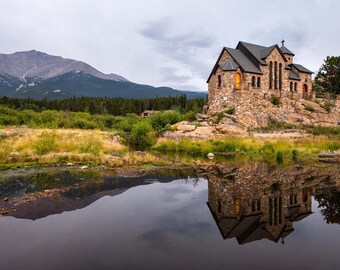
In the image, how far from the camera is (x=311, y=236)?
10547 millimetres

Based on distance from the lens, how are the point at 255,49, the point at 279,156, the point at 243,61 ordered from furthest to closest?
the point at 255,49 < the point at 243,61 < the point at 279,156

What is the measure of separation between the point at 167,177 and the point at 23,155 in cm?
1214

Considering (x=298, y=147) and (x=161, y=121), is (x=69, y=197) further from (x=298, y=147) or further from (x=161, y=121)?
(x=161, y=121)

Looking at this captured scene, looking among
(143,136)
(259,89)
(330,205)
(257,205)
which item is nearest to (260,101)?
(259,89)

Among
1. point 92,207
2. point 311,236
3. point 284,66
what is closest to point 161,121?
point 284,66

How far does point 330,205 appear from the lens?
14.3m

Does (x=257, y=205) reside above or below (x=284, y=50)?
below

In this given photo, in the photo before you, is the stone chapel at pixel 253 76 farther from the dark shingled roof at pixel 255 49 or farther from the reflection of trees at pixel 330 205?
the reflection of trees at pixel 330 205

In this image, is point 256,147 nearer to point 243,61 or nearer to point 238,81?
point 238,81

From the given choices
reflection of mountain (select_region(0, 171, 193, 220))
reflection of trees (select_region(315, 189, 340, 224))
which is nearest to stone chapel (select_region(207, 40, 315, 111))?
reflection of mountain (select_region(0, 171, 193, 220))

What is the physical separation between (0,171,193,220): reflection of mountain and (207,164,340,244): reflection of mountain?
4483 millimetres

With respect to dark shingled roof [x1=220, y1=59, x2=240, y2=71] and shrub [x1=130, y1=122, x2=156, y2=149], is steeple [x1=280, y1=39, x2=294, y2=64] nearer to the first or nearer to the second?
dark shingled roof [x1=220, y1=59, x2=240, y2=71]

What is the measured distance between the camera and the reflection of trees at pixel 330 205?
1252cm

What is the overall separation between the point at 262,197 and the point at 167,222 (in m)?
5.87
